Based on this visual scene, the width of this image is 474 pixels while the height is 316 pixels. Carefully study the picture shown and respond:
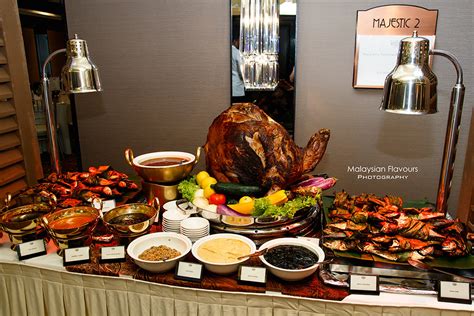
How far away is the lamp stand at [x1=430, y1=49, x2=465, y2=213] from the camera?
4.97 ft

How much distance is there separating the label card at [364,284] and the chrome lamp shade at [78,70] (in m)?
1.55

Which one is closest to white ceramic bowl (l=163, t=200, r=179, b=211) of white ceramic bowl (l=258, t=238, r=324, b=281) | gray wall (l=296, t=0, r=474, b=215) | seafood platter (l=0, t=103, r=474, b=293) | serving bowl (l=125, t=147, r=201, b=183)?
seafood platter (l=0, t=103, r=474, b=293)

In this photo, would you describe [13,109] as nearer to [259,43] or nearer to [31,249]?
[31,249]

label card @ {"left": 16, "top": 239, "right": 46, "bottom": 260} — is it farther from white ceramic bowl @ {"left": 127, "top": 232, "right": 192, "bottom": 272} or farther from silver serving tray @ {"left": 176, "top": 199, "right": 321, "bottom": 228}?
silver serving tray @ {"left": 176, "top": 199, "right": 321, "bottom": 228}

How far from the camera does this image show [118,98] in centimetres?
322

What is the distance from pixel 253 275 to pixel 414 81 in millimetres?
928

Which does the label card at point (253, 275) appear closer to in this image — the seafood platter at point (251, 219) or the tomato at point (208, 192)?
the seafood platter at point (251, 219)

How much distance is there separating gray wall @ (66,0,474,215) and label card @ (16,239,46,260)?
1770 mm

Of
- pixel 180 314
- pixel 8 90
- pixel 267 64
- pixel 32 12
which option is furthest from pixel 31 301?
pixel 32 12

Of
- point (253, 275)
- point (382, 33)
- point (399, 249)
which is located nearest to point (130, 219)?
point (253, 275)

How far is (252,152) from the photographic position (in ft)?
5.57

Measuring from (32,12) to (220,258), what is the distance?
520cm

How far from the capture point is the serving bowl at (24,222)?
4.99 feet

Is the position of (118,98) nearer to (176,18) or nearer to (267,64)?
(176,18)
